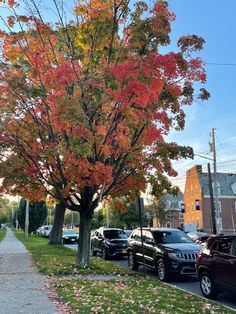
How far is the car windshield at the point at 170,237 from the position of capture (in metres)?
14.5

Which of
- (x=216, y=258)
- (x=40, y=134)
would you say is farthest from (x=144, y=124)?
(x=216, y=258)

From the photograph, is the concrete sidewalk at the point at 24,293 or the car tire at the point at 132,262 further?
the car tire at the point at 132,262

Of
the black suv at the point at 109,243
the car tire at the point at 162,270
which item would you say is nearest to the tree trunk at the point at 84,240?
the car tire at the point at 162,270

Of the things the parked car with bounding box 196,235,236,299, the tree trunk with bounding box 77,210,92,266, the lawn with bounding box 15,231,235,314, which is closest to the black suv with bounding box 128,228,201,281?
the lawn with bounding box 15,231,235,314

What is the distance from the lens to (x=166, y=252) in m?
13.4

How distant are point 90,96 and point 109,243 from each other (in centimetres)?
1033

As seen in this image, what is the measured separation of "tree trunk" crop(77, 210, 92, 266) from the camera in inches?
582

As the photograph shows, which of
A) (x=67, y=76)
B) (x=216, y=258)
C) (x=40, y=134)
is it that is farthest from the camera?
(x=40, y=134)

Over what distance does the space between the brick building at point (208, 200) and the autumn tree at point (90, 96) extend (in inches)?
1903

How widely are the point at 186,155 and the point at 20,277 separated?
7134 mm

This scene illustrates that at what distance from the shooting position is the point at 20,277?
39.5 feet

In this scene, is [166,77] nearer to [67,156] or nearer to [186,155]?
[186,155]

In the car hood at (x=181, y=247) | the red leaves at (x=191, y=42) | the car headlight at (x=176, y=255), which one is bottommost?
the car headlight at (x=176, y=255)

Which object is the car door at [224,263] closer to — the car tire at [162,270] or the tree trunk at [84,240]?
the car tire at [162,270]
